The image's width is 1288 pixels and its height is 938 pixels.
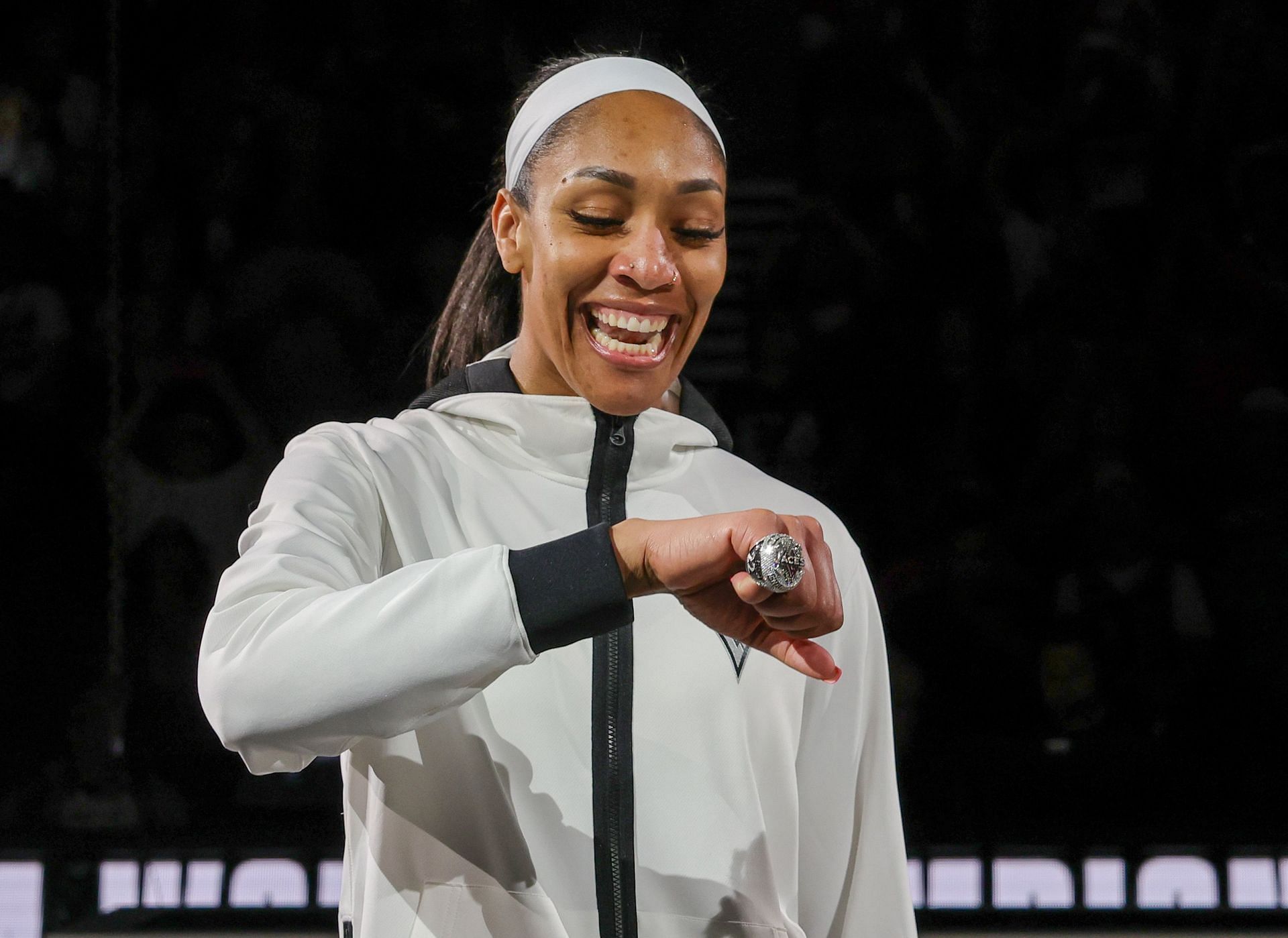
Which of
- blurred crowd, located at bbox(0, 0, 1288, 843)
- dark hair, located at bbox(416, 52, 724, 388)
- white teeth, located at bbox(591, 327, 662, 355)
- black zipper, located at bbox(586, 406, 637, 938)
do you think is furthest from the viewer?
blurred crowd, located at bbox(0, 0, 1288, 843)

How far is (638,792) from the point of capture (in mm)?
1010

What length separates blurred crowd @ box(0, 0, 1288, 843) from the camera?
94.5 inches

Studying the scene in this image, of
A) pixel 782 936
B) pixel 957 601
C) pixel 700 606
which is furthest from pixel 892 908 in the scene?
pixel 957 601

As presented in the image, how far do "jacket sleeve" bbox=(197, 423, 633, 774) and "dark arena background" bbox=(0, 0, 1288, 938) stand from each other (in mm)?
1623

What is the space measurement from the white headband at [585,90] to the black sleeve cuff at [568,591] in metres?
0.43

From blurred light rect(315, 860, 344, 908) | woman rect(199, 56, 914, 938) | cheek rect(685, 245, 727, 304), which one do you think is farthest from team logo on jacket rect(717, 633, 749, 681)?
blurred light rect(315, 860, 344, 908)

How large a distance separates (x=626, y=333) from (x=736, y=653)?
266mm

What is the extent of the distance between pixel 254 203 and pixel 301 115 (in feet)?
0.61

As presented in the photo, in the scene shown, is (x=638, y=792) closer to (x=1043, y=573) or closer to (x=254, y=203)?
(x=1043, y=573)

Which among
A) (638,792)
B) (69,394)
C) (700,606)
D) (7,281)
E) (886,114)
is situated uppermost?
(886,114)

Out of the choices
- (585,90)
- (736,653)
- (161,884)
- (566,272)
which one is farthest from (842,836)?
(161,884)

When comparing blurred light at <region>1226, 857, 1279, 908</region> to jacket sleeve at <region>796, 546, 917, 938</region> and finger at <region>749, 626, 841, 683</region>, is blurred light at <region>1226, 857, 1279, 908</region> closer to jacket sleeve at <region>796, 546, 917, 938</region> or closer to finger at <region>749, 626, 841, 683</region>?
jacket sleeve at <region>796, 546, 917, 938</region>

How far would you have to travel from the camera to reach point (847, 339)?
247 centimetres

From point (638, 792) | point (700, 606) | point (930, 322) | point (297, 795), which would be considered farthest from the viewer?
point (930, 322)
